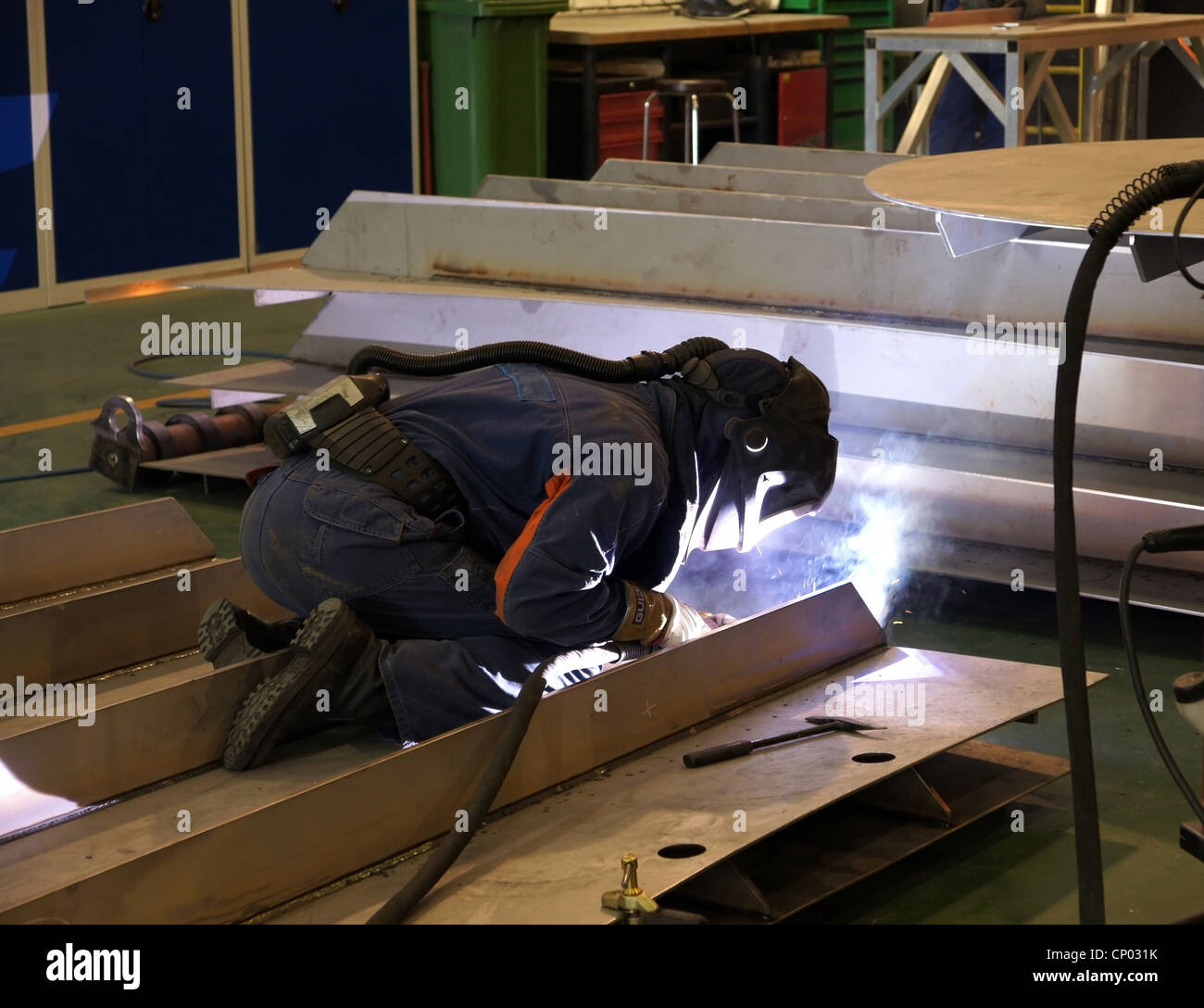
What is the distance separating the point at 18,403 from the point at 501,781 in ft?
11.9

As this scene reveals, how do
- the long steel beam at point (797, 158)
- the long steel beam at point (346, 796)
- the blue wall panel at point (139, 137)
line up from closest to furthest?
1. the long steel beam at point (346, 796)
2. the long steel beam at point (797, 158)
3. the blue wall panel at point (139, 137)

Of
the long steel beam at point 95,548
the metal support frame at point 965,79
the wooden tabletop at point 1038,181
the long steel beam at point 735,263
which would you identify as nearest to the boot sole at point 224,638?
the long steel beam at point 95,548

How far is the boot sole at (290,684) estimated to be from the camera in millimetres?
2434

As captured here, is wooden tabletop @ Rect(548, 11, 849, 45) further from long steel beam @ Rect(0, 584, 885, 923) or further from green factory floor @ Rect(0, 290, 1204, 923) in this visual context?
long steel beam @ Rect(0, 584, 885, 923)

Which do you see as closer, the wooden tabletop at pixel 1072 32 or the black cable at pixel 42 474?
the black cable at pixel 42 474

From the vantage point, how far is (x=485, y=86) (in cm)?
771

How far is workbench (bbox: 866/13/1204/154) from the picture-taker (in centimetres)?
632

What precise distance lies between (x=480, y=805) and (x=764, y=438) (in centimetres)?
72

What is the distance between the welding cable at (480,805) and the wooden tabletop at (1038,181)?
985 mm

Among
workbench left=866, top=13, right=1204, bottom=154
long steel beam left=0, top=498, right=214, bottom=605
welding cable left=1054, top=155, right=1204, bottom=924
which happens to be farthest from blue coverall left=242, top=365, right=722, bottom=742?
workbench left=866, top=13, right=1204, bottom=154

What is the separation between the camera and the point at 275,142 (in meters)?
7.36

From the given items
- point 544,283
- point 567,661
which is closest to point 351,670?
point 567,661

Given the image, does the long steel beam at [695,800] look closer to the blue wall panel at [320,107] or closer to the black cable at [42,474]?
the black cable at [42,474]
